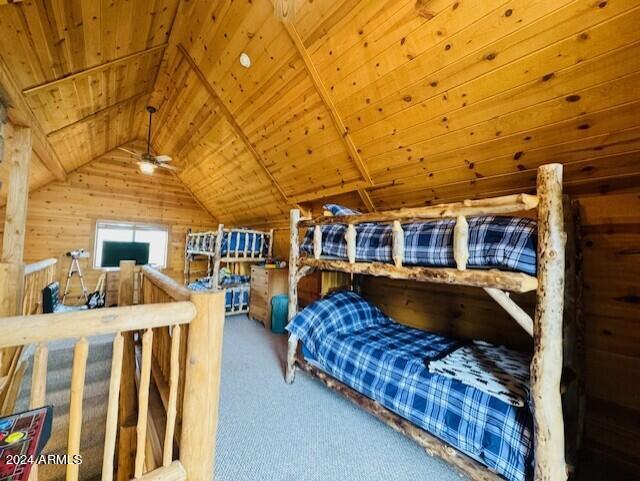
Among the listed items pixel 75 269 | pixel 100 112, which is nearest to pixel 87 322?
pixel 100 112

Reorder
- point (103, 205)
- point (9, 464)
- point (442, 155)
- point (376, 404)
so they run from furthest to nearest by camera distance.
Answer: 1. point (103, 205)
2. point (442, 155)
3. point (376, 404)
4. point (9, 464)

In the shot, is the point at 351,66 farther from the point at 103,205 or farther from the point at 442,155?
the point at 103,205

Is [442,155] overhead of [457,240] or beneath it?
overhead

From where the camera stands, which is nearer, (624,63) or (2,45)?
(624,63)

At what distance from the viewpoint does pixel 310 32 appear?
2.12m

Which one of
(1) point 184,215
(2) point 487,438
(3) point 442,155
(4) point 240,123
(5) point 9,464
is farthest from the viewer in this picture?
(1) point 184,215

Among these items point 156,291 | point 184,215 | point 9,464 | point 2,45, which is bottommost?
point 9,464

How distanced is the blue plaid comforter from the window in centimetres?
504

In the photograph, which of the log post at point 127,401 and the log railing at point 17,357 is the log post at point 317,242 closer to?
the log post at point 127,401

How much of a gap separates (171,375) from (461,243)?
1502 millimetres

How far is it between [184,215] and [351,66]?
5.48 m

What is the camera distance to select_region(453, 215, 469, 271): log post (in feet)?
4.72

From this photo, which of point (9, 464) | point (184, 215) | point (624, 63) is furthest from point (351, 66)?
point (184, 215)

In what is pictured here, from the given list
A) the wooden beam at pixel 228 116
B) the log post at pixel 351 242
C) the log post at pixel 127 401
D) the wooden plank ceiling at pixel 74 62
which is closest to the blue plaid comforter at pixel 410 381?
the log post at pixel 351 242
